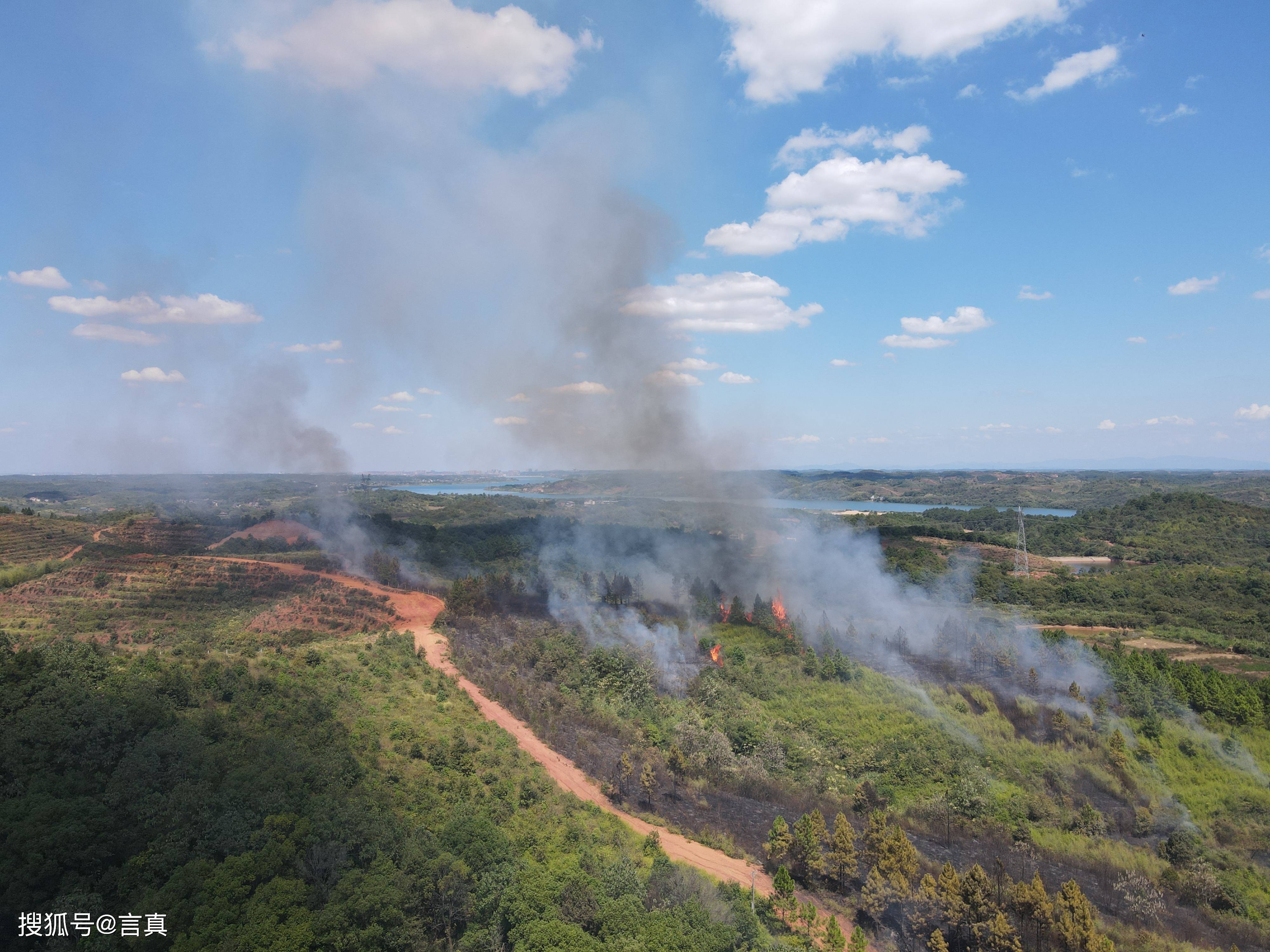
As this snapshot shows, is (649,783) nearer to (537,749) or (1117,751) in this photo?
(537,749)

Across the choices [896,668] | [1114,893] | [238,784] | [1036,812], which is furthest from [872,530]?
[238,784]

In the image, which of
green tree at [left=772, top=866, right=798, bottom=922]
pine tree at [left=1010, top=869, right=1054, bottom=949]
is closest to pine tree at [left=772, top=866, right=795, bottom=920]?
green tree at [left=772, top=866, right=798, bottom=922]

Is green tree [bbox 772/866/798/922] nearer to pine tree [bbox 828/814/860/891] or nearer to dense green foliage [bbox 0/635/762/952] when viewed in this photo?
dense green foliage [bbox 0/635/762/952]

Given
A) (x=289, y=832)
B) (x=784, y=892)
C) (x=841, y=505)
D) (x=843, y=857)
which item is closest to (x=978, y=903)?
(x=843, y=857)

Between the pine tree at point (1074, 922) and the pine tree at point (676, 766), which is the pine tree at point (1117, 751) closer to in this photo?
the pine tree at point (1074, 922)

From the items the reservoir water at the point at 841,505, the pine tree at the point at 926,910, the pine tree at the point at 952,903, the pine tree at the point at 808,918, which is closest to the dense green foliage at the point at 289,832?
the pine tree at the point at 808,918
